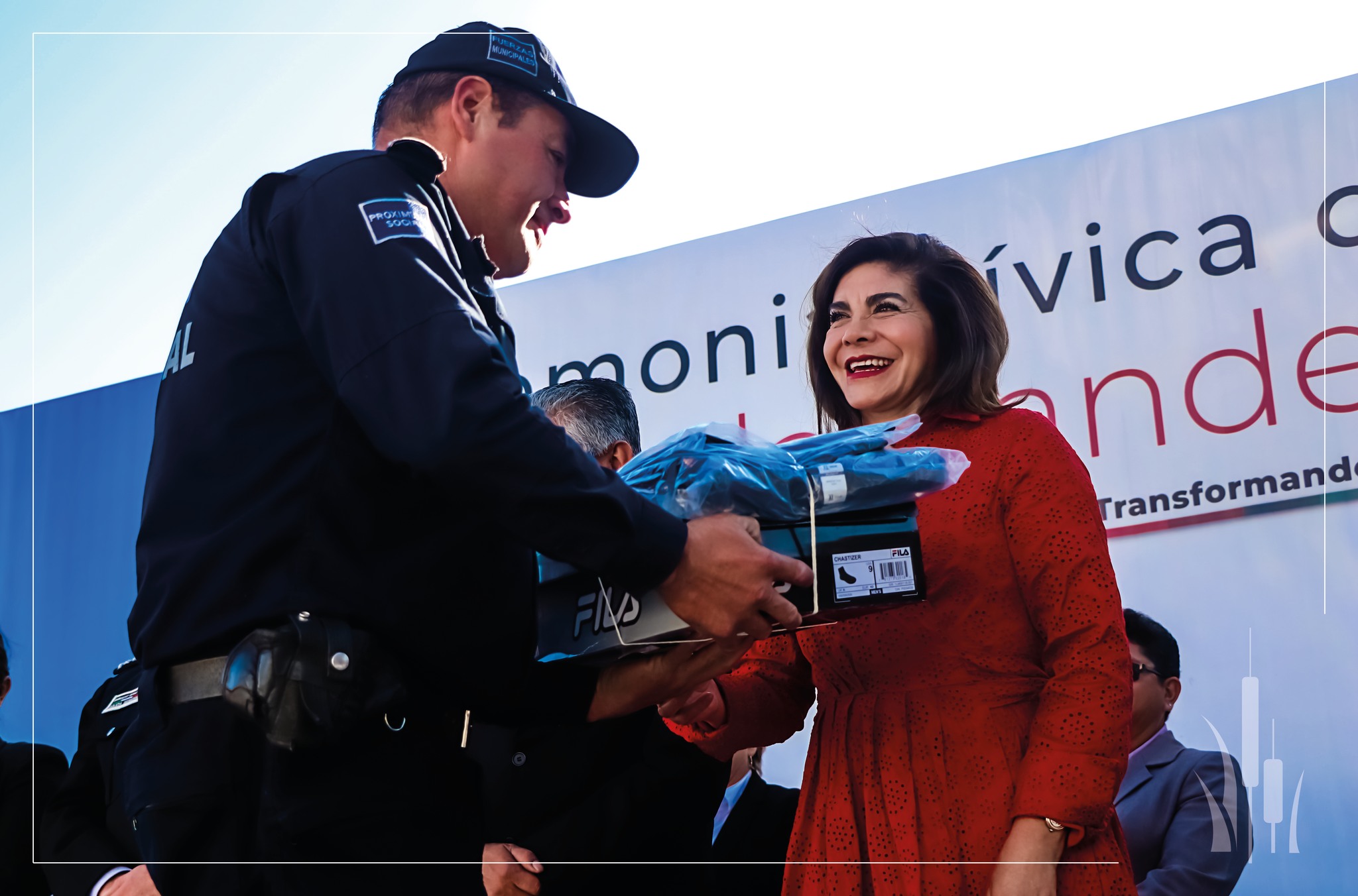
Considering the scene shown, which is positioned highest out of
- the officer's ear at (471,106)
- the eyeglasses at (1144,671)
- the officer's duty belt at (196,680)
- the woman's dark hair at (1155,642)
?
the officer's ear at (471,106)

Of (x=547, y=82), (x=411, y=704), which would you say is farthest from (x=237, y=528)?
(x=547, y=82)

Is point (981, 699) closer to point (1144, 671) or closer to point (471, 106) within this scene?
point (471, 106)

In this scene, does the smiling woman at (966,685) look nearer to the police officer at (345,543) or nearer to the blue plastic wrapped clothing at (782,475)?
the blue plastic wrapped clothing at (782,475)

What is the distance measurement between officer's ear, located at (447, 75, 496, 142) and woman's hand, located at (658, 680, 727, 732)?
95 centimetres

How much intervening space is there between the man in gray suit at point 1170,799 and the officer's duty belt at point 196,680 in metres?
2.24

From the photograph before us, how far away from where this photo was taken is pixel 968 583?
1.73m

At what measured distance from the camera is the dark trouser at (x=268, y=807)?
1213 mm

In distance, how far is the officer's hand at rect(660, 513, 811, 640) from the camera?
4.63 ft

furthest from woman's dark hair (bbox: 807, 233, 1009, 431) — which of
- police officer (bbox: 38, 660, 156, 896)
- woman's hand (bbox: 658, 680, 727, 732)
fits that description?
police officer (bbox: 38, 660, 156, 896)

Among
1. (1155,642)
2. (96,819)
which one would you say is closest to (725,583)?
(1155,642)

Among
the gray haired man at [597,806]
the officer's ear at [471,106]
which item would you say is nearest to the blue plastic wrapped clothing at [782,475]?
the officer's ear at [471,106]

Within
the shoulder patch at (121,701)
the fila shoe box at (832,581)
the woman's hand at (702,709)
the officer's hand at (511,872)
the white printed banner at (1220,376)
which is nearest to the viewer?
the fila shoe box at (832,581)

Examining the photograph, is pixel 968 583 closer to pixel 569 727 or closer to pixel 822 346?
pixel 822 346

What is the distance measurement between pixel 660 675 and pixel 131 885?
1570 mm
